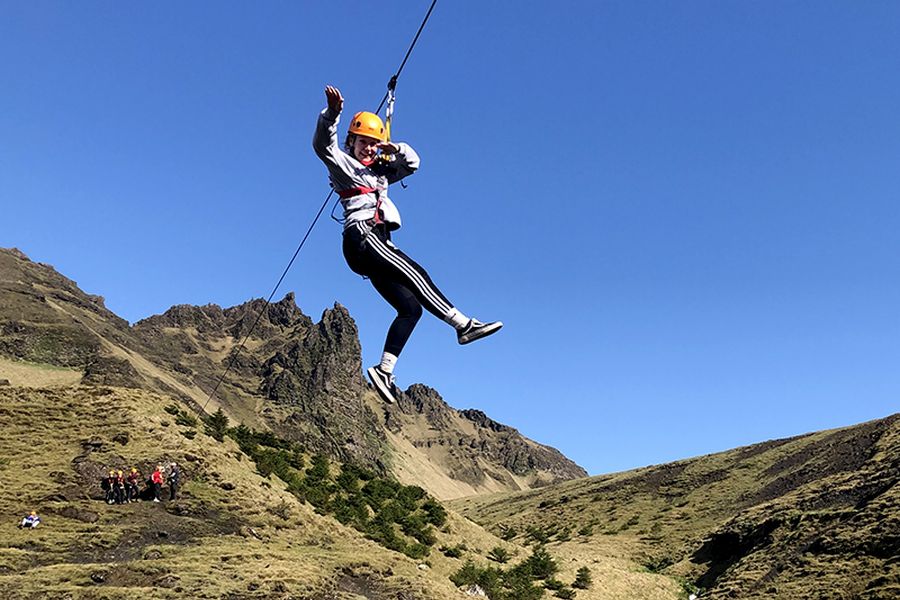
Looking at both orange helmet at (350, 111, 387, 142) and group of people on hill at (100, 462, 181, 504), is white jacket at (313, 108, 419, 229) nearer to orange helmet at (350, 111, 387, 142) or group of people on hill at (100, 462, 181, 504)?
orange helmet at (350, 111, 387, 142)

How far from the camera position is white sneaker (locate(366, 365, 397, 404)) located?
8695 millimetres

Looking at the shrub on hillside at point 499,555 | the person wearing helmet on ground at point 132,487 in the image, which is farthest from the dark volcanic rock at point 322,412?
the person wearing helmet on ground at point 132,487

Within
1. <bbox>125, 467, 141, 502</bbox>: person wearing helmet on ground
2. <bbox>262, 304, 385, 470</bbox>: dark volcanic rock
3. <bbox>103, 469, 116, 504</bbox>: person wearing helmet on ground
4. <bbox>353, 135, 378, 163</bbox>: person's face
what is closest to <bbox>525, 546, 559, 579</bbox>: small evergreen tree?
<bbox>125, 467, 141, 502</bbox>: person wearing helmet on ground

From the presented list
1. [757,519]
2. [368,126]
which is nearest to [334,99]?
[368,126]

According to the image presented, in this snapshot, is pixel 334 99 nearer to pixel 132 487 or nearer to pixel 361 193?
pixel 361 193

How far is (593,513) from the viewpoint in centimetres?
6425

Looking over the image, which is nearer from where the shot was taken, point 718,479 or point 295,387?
point 718,479

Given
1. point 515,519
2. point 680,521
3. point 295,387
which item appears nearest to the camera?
point 680,521

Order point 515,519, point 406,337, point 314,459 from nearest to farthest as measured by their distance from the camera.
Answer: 1. point 406,337
2. point 314,459
3. point 515,519

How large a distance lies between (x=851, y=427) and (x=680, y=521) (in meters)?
24.4

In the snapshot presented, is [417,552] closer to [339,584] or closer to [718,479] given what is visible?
[339,584]

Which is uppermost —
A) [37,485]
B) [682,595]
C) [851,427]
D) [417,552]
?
[851,427]

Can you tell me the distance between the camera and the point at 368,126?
8938 millimetres

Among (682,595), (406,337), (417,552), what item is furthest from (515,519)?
(406,337)
